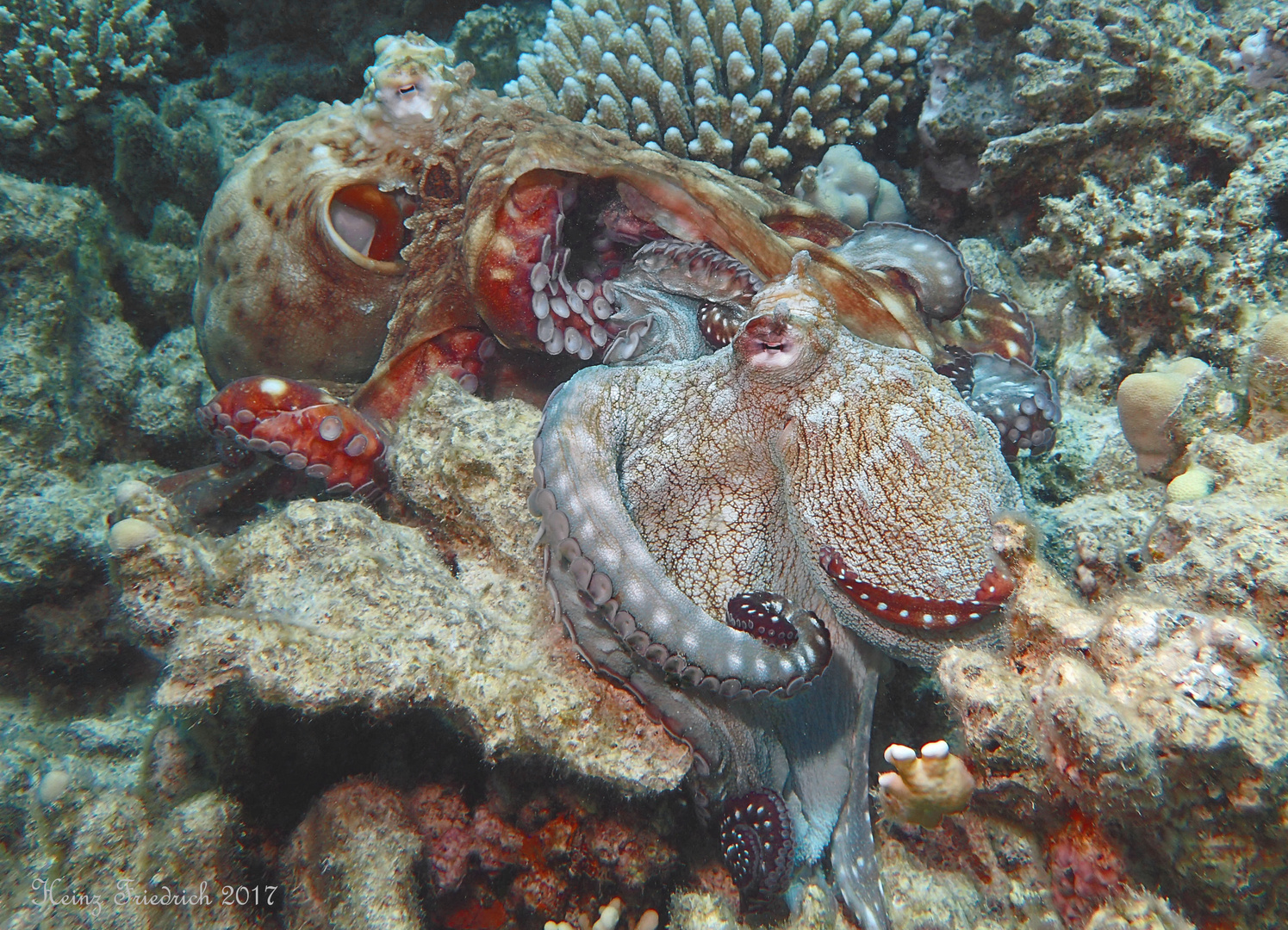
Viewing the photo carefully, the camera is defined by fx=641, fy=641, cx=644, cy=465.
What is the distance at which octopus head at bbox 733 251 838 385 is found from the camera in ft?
6.01

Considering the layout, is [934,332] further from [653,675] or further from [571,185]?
[653,675]

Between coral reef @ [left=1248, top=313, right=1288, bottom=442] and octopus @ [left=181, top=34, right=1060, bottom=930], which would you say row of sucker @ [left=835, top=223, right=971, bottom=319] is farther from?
coral reef @ [left=1248, top=313, right=1288, bottom=442]

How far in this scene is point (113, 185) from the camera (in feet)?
15.1

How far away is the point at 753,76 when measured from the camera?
368cm

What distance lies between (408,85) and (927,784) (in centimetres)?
300

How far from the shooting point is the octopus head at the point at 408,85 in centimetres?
262

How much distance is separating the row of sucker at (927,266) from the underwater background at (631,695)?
0.52 meters

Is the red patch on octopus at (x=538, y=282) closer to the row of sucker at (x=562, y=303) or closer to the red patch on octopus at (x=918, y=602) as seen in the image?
the row of sucker at (x=562, y=303)

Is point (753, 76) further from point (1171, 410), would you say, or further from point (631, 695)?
point (631, 695)

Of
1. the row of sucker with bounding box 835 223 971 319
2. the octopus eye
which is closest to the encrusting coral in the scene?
the row of sucker with bounding box 835 223 971 319

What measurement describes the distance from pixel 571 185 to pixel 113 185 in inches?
165

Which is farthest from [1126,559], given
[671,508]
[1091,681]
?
[671,508]

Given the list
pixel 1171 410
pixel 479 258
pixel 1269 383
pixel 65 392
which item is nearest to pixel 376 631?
pixel 479 258

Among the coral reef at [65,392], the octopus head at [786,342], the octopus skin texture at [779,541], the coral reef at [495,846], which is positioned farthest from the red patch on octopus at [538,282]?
the coral reef at [65,392]
